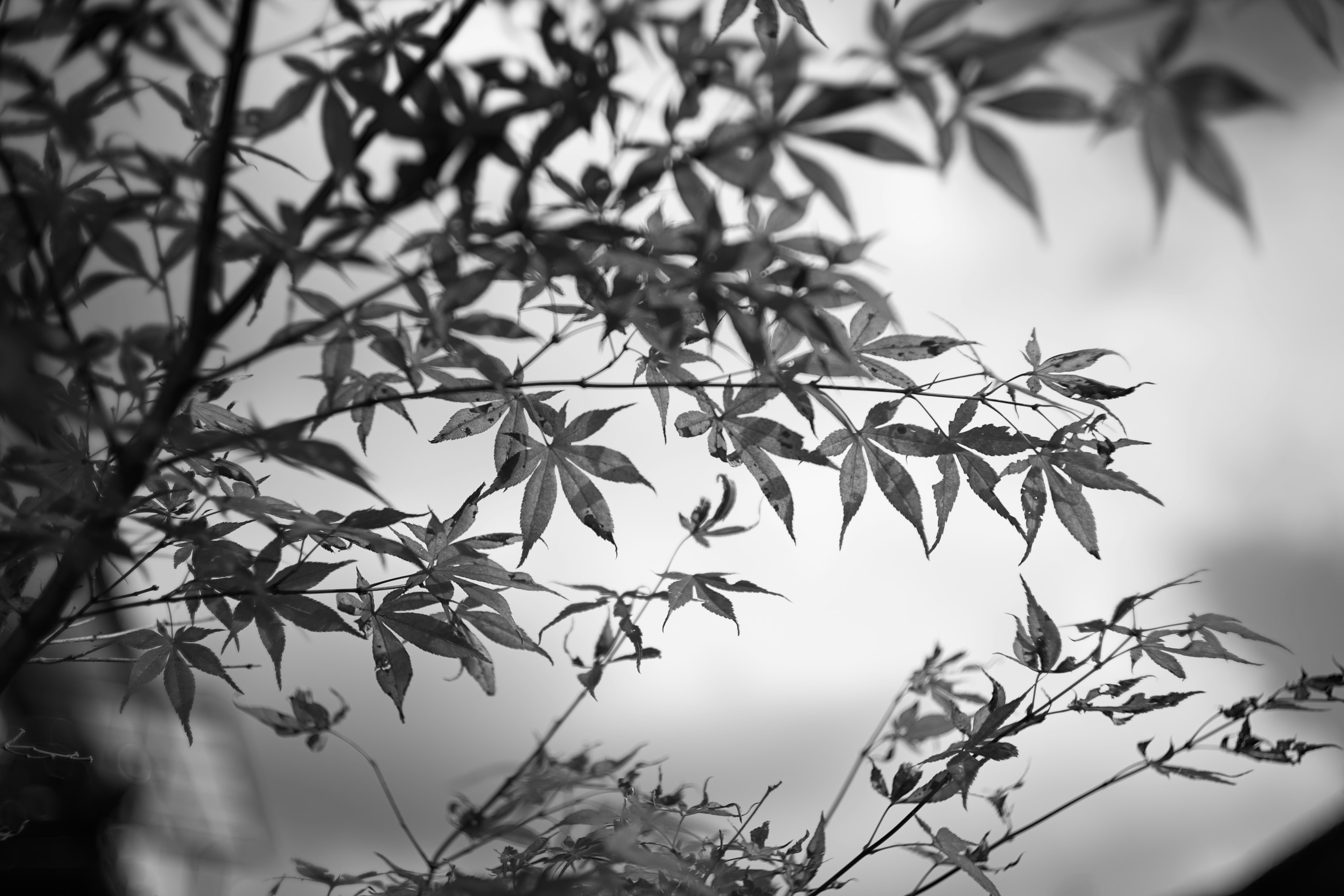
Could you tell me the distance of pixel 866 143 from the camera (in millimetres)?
665

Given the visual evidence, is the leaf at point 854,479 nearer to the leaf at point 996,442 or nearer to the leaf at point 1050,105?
the leaf at point 996,442

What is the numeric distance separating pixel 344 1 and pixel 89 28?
23 cm

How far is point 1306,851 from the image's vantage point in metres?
1.20

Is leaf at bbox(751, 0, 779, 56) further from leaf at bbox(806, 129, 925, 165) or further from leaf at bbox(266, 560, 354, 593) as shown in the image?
leaf at bbox(266, 560, 354, 593)

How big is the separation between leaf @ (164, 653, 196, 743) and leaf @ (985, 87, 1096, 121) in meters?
1.27

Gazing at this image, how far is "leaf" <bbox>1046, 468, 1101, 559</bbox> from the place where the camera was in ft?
3.78

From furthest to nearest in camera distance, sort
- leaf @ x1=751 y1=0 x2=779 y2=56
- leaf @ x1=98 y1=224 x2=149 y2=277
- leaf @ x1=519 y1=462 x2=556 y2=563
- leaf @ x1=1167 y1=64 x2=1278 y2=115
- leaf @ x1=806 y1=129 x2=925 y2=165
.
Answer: leaf @ x1=519 y1=462 x2=556 y2=563 < leaf @ x1=751 y1=0 x2=779 y2=56 < leaf @ x1=98 y1=224 x2=149 y2=277 < leaf @ x1=806 y1=129 x2=925 y2=165 < leaf @ x1=1167 y1=64 x2=1278 y2=115

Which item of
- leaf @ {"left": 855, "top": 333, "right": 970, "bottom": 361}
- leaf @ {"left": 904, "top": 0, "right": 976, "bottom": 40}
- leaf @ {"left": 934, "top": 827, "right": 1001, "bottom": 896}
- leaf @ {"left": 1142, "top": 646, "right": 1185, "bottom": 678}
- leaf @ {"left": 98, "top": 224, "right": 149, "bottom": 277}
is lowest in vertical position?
leaf @ {"left": 934, "top": 827, "right": 1001, "bottom": 896}

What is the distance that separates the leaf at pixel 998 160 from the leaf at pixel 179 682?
4.02 ft

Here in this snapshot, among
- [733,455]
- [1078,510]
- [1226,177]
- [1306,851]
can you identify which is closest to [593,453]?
[733,455]

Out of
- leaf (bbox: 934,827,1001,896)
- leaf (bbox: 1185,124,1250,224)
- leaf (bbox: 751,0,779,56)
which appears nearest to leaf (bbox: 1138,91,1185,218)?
leaf (bbox: 1185,124,1250,224)

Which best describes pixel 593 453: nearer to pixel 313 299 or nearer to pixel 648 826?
pixel 313 299

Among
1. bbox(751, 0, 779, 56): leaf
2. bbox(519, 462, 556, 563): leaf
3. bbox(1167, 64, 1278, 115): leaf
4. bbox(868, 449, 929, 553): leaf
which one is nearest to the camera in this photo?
bbox(1167, 64, 1278, 115): leaf

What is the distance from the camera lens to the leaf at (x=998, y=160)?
0.64m
